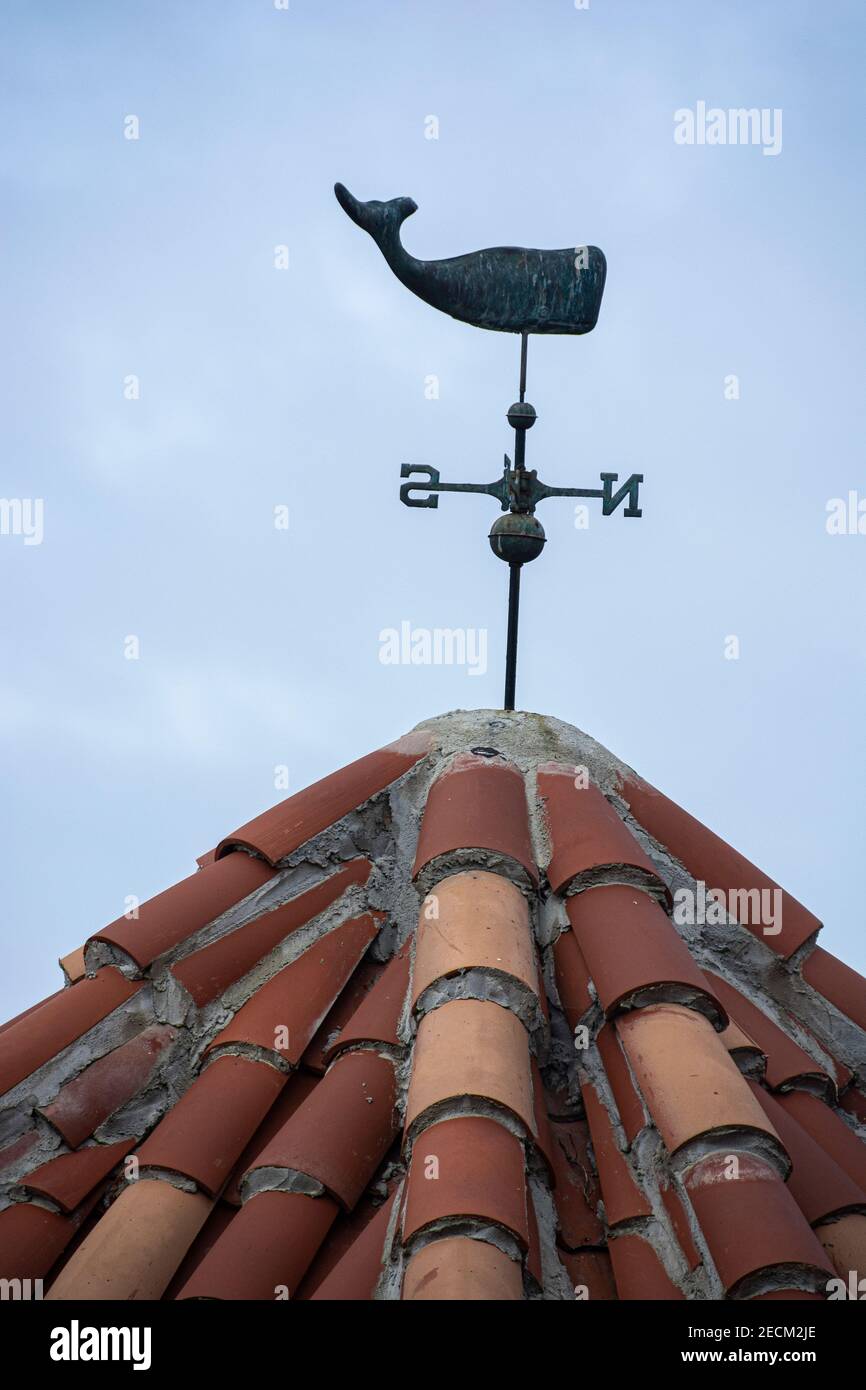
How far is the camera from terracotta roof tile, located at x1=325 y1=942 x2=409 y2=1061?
3.86m

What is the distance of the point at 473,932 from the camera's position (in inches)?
147

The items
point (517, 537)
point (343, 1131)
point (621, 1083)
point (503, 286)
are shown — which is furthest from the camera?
point (503, 286)

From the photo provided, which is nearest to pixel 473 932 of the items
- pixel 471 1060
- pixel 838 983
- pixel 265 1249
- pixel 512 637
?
pixel 471 1060

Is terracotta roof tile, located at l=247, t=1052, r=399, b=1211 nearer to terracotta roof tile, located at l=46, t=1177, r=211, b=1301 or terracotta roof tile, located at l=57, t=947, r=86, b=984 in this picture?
terracotta roof tile, located at l=46, t=1177, r=211, b=1301

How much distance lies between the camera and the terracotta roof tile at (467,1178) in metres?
2.94

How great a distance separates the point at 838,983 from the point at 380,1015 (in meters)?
1.56

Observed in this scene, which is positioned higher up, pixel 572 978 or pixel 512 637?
pixel 512 637

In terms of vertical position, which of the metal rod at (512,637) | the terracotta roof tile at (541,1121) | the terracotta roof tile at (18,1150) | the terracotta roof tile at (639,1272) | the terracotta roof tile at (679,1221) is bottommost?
the terracotta roof tile at (639,1272)

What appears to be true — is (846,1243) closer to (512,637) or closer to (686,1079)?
(686,1079)

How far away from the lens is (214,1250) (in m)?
3.31

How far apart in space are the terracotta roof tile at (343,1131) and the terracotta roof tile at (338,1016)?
17 cm

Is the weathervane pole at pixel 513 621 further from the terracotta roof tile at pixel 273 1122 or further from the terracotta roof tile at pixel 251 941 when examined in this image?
the terracotta roof tile at pixel 273 1122

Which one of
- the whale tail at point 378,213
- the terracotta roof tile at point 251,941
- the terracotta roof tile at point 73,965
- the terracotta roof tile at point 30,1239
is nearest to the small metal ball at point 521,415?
the whale tail at point 378,213
